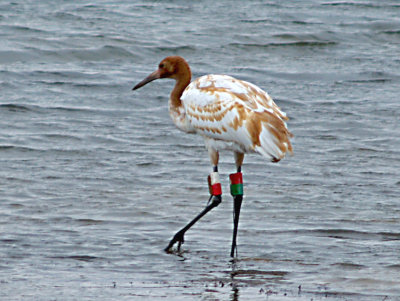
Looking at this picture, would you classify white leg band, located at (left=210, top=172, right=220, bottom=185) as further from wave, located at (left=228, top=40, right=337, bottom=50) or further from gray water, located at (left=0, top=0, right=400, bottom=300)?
wave, located at (left=228, top=40, right=337, bottom=50)

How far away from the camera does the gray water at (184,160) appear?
6.72 meters

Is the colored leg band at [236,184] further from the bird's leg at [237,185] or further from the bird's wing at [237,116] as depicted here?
the bird's wing at [237,116]

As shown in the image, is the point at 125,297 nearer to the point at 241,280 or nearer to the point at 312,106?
the point at 241,280

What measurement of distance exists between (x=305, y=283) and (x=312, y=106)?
824 centimetres

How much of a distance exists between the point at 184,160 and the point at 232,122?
3.72 meters

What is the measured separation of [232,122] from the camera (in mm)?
7617

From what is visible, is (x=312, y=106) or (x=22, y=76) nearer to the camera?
(x=312, y=106)

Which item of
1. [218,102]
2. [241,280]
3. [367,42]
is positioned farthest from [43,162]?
[367,42]

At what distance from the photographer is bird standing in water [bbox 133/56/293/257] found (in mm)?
7445

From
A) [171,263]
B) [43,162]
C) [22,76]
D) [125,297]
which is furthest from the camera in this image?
[22,76]

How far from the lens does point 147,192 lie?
9.72m

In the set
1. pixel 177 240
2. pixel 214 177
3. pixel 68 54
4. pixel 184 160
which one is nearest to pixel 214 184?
pixel 214 177

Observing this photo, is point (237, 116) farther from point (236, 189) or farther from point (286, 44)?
point (286, 44)

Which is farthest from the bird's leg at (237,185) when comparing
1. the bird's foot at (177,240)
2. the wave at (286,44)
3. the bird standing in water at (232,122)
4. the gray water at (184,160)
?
the wave at (286,44)
